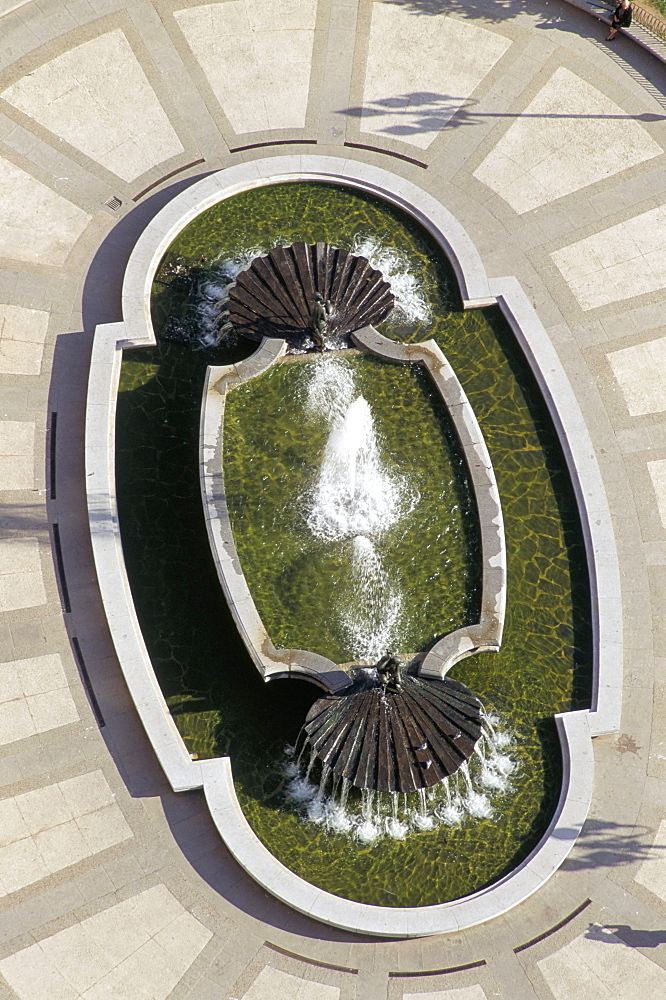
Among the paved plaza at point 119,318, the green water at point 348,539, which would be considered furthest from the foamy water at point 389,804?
the green water at point 348,539

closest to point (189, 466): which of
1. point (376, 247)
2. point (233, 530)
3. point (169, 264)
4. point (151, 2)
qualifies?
point (233, 530)

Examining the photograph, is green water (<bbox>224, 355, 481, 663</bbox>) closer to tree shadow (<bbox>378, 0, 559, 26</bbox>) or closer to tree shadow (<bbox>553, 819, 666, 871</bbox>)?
tree shadow (<bbox>553, 819, 666, 871</bbox>)

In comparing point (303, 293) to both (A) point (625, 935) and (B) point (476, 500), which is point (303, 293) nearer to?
(B) point (476, 500)

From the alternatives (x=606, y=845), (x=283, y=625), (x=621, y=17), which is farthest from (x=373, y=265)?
(x=606, y=845)

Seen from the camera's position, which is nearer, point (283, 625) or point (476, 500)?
point (283, 625)

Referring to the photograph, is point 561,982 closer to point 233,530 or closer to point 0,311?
point 233,530

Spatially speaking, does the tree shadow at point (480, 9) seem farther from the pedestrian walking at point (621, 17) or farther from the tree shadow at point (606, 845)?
the tree shadow at point (606, 845)

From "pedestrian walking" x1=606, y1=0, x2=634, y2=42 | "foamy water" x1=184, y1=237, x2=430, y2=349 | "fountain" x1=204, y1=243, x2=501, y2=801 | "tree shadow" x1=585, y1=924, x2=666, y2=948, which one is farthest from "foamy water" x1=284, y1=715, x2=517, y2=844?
"pedestrian walking" x1=606, y1=0, x2=634, y2=42

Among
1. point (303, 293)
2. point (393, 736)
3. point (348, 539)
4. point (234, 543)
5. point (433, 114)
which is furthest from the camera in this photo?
point (433, 114)
